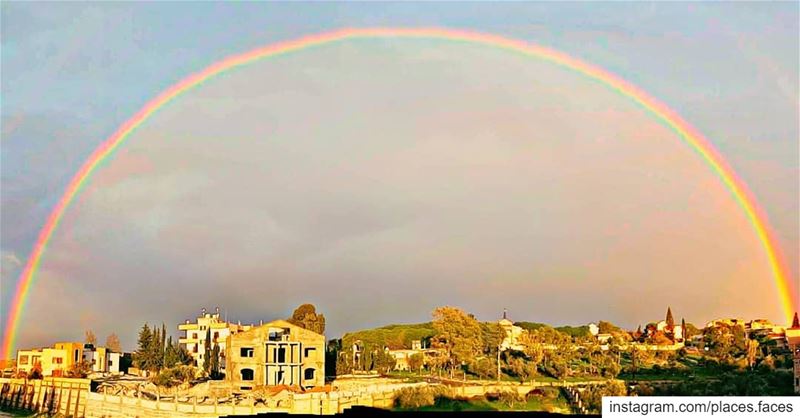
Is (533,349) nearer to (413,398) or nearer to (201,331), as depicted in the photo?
(413,398)

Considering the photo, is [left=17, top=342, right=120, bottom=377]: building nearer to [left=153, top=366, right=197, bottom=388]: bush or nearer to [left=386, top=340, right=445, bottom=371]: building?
[left=153, top=366, right=197, bottom=388]: bush

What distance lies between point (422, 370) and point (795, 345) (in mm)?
19604

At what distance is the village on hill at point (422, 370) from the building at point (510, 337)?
13 centimetres

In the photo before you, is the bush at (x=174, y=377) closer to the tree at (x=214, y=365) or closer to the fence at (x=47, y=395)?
the fence at (x=47, y=395)

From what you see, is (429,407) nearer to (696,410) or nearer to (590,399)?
(590,399)

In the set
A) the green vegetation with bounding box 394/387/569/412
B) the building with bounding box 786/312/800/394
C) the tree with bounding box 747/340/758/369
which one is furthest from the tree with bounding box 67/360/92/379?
the building with bounding box 786/312/800/394

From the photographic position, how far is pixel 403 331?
68750mm

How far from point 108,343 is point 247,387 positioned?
26.4 m

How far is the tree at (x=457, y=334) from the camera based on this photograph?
164 feet

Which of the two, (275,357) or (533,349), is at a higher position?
(533,349)

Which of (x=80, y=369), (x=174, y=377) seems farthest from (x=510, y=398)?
(x=80, y=369)

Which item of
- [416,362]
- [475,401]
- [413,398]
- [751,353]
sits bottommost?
[475,401]

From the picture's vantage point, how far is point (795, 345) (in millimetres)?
49438

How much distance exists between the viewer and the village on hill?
3762 cm
